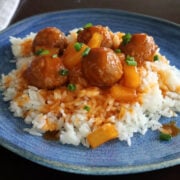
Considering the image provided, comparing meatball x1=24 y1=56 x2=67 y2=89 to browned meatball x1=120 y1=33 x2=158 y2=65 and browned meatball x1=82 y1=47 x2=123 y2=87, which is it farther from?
browned meatball x1=120 y1=33 x2=158 y2=65

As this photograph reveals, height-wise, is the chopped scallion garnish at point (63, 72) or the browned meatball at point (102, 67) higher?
the browned meatball at point (102, 67)

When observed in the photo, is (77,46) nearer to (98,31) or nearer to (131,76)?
(98,31)

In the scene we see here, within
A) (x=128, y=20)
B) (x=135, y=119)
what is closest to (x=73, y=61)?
(x=135, y=119)

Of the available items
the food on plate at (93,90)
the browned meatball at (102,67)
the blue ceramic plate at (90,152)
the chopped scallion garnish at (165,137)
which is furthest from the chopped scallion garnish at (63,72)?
the chopped scallion garnish at (165,137)

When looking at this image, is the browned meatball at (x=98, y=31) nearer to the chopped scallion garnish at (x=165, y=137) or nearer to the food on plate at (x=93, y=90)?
the food on plate at (x=93, y=90)

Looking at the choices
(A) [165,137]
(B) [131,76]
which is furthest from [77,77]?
(A) [165,137]

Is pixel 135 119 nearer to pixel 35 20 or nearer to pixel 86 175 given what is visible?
pixel 86 175

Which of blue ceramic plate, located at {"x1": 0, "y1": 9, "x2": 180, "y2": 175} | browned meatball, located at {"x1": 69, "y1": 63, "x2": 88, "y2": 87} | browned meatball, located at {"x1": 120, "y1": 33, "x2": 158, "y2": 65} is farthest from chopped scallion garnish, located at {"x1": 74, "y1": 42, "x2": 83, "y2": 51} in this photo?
blue ceramic plate, located at {"x1": 0, "y1": 9, "x2": 180, "y2": 175}

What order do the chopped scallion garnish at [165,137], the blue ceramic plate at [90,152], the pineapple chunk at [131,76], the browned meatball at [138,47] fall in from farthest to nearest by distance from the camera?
the browned meatball at [138,47] → the pineapple chunk at [131,76] → the chopped scallion garnish at [165,137] → the blue ceramic plate at [90,152]
